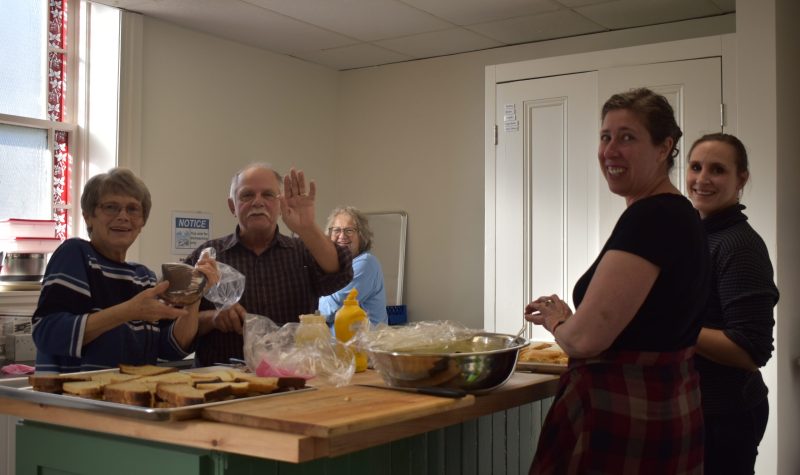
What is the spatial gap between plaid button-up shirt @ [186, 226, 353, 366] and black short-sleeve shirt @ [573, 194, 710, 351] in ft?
3.34

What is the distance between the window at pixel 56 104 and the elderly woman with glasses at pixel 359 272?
3.90 ft

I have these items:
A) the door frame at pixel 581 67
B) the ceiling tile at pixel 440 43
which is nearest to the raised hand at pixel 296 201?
the door frame at pixel 581 67

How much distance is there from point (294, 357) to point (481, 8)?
268cm

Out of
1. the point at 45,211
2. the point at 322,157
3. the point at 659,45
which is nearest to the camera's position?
the point at 659,45

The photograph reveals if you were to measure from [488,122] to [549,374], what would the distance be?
95.4 inches

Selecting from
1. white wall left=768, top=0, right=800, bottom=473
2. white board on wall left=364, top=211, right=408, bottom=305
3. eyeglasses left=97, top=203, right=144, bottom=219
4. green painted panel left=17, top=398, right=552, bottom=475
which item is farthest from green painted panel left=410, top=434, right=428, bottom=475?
white board on wall left=364, top=211, right=408, bottom=305

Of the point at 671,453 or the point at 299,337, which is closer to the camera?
the point at 671,453

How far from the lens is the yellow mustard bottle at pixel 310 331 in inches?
76.9

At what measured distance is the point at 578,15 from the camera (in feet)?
13.8

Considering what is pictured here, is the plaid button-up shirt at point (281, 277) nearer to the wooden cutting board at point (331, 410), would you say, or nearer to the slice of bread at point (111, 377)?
the slice of bread at point (111, 377)

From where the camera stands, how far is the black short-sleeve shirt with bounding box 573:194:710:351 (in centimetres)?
165

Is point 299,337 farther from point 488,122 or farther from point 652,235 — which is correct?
point 488,122

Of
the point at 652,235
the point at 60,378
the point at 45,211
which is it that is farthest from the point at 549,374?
the point at 45,211

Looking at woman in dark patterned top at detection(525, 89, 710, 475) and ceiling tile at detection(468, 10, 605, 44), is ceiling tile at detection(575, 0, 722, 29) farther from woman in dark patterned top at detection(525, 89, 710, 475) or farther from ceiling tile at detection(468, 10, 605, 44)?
woman in dark patterned top at detection(525, 89, 710, 475)
